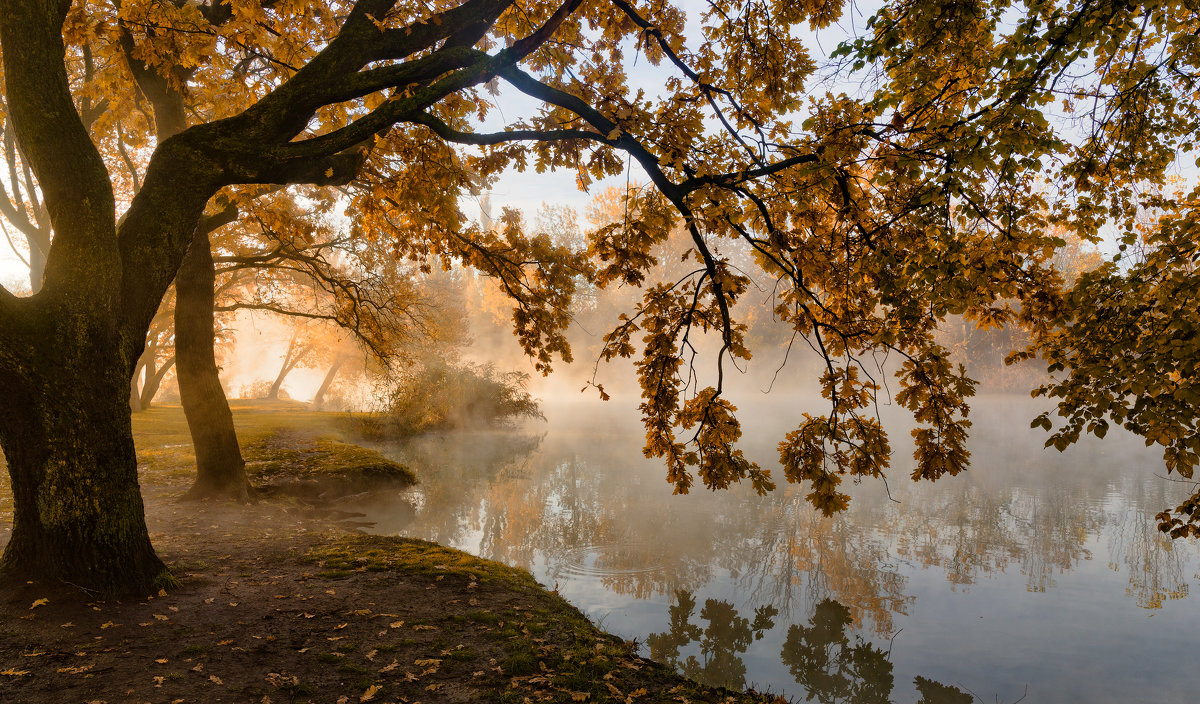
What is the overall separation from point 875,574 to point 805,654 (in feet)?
9.78

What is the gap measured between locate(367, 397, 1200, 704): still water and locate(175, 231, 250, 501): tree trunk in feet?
10.4

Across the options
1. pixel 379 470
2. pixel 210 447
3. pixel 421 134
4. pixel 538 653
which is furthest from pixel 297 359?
pixel 538 653

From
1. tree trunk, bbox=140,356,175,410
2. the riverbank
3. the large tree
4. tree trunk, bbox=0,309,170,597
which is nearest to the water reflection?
the riverbank

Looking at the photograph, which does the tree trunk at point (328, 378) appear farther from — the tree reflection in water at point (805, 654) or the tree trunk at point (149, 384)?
the tree reflection in water at point (805, 654)

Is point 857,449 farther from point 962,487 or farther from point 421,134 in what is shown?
point 962,487

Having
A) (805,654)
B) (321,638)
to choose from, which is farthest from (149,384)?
(805,654)

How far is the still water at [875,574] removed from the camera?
6.30m

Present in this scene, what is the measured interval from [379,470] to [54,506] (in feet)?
28.2

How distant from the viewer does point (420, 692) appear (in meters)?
4.18

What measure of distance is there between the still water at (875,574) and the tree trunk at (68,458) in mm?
5104

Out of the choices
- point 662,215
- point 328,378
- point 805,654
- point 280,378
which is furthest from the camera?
point 328,378

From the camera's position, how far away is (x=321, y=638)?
492cm

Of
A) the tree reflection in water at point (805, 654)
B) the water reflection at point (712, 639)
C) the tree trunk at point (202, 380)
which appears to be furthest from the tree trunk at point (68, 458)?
the tree reflection in water at point (805, 654)

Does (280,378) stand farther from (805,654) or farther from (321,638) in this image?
(805,654)
